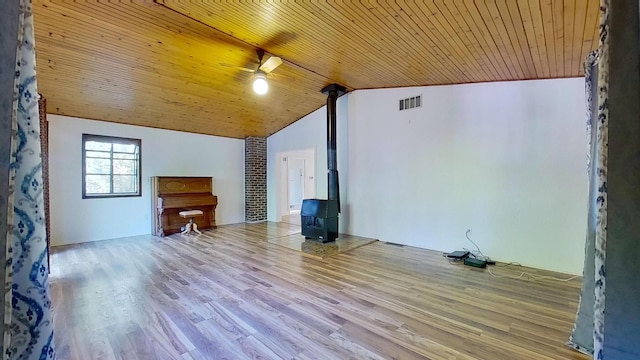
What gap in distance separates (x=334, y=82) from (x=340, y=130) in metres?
1.11

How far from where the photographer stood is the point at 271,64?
11.6 ft

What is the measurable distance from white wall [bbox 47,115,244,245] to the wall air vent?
14.8 feet

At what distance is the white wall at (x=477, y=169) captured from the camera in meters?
3.36

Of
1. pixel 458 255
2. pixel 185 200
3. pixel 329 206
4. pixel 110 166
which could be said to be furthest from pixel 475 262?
pixel 110 166

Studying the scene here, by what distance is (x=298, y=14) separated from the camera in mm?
2686

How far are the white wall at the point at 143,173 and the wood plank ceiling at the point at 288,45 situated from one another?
21.1 inches

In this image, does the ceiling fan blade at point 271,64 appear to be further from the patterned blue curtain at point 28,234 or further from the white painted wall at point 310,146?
the patterned blue curtain at point 28,234

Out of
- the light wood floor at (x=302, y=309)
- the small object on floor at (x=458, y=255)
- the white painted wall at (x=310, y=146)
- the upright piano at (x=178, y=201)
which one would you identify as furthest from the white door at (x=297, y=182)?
the small object on floor at (x=458, y=255)

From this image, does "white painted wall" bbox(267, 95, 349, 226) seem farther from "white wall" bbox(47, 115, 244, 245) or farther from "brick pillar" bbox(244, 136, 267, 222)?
"white wall" bbox(47, 115, 244, 245)

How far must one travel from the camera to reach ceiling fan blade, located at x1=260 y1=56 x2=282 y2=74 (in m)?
3.39

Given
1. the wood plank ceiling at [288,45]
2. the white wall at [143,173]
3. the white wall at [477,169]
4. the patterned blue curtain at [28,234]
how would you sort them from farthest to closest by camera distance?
1. the white wall at [143,173]
2. the white wall at [477,169]
3. the wood plank ceiling at [288,45]
4. the patterned blue curtain at [28,234]

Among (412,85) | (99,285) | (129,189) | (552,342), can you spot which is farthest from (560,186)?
(129,189)

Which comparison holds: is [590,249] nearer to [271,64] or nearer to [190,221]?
[271,64]

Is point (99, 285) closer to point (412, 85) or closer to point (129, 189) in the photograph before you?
point (129, 189)
